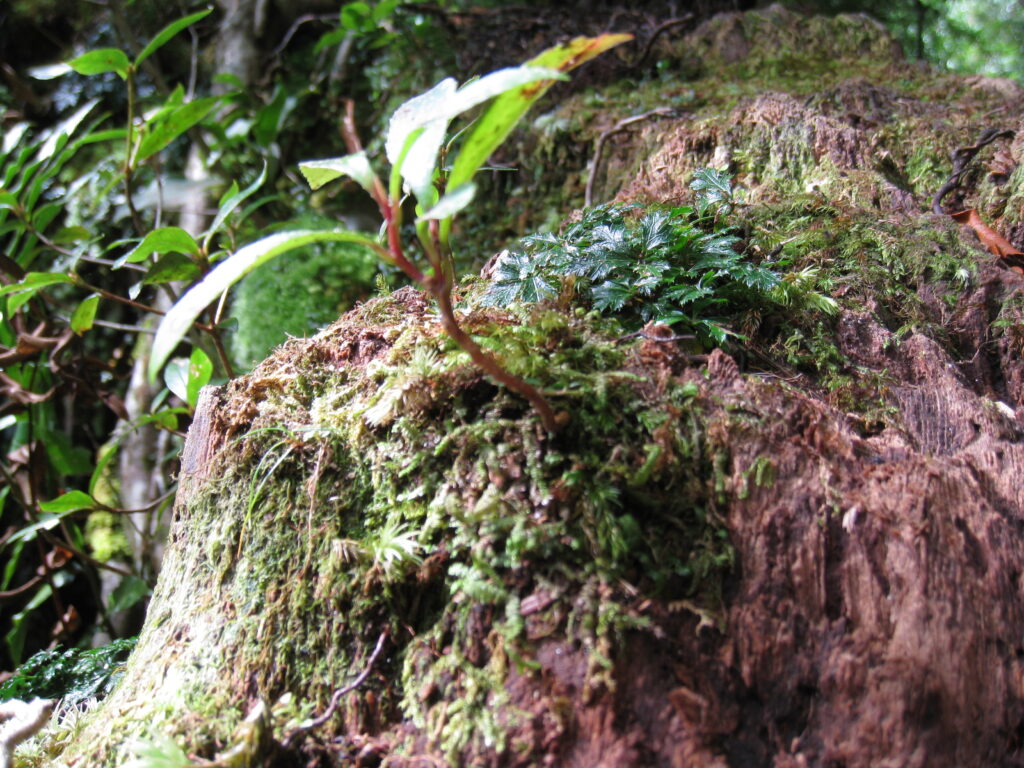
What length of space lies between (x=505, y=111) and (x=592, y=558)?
77cm

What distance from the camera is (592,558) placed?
1195 mm

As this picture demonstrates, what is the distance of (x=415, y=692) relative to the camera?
1234mm

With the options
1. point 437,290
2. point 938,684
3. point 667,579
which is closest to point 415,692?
point 667,579

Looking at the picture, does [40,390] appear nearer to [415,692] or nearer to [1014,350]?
[415,692]

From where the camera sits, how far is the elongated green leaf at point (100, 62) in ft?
7.54

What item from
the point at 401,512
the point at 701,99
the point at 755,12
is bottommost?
the point at 401,512

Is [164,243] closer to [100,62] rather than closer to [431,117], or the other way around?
[100,62]

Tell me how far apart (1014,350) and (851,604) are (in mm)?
1046

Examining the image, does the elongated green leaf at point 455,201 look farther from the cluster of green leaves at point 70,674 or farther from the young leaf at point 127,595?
the young leaf at point 127,595

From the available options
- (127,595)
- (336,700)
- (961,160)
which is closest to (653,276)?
(336,700)

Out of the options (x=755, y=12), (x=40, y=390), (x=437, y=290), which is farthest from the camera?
(x=755, y=12)

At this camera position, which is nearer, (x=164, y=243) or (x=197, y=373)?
(x=164, y=243)

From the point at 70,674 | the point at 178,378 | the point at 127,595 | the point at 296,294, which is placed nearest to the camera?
the point at 70,674

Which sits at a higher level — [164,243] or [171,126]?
[171,126]
